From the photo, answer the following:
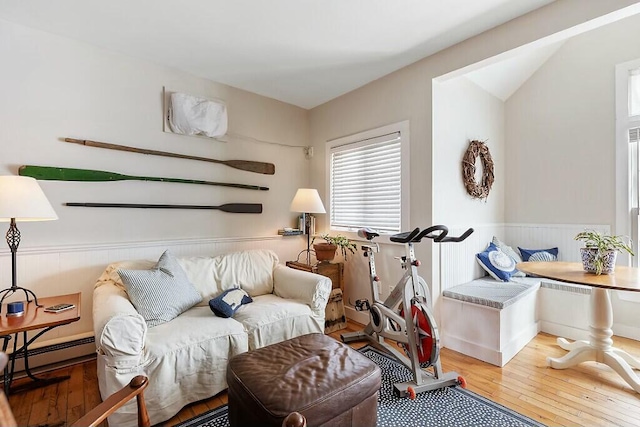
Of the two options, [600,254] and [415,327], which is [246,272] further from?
[600,254]

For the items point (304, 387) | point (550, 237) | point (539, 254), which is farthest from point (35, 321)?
point (550, 237)

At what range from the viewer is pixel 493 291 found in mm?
2793

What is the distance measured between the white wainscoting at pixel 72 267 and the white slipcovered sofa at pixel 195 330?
21cm

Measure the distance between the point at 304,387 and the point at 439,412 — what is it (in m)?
1.00

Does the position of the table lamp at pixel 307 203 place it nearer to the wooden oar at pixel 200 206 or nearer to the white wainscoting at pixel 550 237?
the wooden oar at pixel 200 206

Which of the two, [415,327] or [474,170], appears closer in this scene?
[415,327]

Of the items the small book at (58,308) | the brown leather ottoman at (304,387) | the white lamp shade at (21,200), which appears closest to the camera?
the brown leather ottoman at (304,387)

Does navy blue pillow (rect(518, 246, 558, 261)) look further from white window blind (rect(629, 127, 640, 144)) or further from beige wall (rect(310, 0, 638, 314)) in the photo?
beige wall (rect(310, 0, 638, 314))

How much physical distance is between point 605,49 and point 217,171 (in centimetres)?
419

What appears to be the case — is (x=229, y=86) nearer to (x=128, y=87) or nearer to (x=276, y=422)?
(x=128, y=87)

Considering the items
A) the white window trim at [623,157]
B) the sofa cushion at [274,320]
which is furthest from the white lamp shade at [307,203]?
the white window trim at [623,157]

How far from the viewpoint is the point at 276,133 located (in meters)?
3.77

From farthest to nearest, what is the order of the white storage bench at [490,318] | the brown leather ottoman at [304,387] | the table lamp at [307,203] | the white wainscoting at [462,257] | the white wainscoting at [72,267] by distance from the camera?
the table lamp at [307,203], the white wainscoting at [462,257], the white storage bench at [490,318], the white wainscoting at [72,267], the brown leather ottoman at [304,387]

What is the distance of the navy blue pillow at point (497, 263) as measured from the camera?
3.16 m
